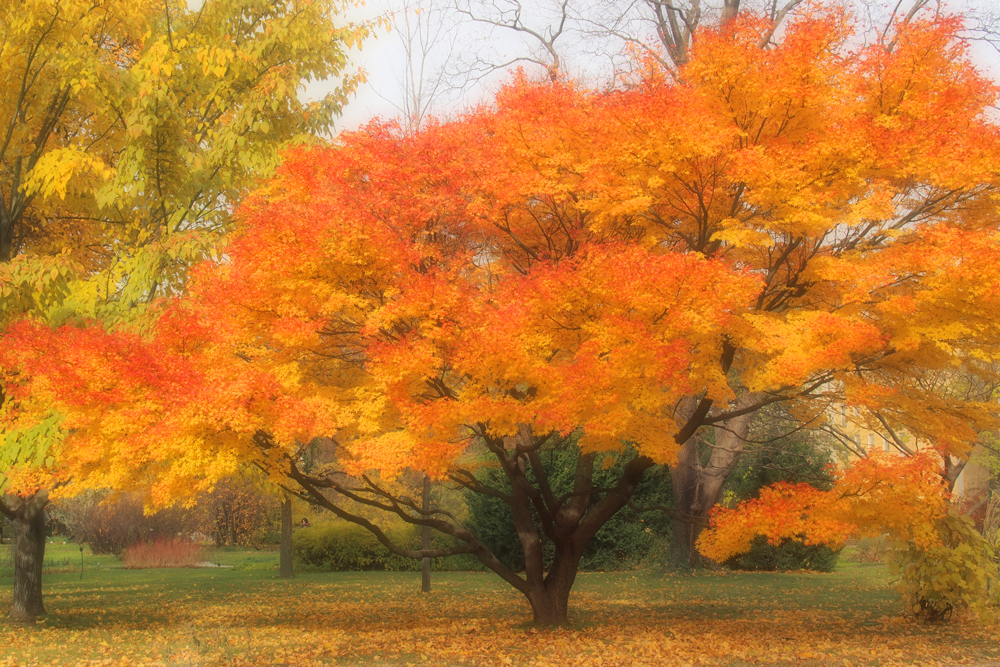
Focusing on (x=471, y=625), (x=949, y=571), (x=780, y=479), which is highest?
(x=780, y=479)

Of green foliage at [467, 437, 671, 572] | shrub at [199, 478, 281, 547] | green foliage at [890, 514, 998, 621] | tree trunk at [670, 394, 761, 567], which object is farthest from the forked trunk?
shrub at [199, 478, 281, 547]

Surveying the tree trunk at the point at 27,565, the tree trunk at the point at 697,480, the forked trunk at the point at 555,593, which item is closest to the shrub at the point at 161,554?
the tree trunk at the point at 27,565

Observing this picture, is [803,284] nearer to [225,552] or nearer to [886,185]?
[886,185]

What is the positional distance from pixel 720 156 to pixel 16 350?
32.9 ft

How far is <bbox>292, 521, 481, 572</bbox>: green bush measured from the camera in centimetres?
2550

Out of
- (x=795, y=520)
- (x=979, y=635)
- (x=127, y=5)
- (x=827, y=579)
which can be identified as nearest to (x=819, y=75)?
(x=795, y=520)

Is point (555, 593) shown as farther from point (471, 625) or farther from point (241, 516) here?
point (241, 516)

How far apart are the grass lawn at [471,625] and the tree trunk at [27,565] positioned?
20.9 inches

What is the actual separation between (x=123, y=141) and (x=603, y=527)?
1718cm

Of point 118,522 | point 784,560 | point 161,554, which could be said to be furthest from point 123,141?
point 784,560

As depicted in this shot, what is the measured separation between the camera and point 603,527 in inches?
976

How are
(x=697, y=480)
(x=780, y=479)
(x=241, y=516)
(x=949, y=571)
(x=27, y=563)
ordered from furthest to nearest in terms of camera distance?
(x=241, y=516)
(x=780, y=479)
(x=697, y=480)
(x=27, y=563)
(x=949, y=571)

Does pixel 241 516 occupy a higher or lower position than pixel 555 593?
higher

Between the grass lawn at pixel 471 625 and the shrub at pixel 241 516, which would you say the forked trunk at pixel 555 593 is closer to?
the grass lawn at pixel 471 625
